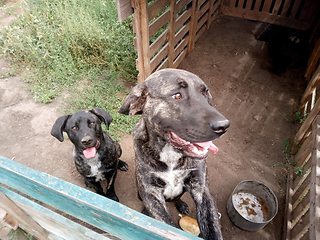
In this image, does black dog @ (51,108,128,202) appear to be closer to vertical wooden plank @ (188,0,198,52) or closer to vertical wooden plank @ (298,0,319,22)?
vertical wooden plank @ (188,0,198,52)

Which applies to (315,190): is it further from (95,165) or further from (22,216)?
(22,216)

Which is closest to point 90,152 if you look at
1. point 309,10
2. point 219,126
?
point 219,126

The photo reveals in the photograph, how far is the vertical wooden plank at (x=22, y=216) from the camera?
1.96 metres

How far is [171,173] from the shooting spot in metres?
2.13

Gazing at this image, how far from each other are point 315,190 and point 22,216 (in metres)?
3.31

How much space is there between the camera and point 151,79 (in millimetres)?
1925

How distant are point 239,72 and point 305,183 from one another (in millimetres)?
3766

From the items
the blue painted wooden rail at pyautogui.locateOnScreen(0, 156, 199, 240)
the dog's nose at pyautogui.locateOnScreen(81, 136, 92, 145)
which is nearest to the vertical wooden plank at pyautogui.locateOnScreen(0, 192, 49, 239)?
the blue painted wooden rail at pyautogui.locateOnScreen(0, 156, 199, 240)

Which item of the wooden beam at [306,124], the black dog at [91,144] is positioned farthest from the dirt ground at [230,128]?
the black dog at [91,144]

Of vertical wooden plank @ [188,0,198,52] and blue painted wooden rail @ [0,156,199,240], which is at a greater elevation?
blue painted wooden rail @ [0,156,199,240]

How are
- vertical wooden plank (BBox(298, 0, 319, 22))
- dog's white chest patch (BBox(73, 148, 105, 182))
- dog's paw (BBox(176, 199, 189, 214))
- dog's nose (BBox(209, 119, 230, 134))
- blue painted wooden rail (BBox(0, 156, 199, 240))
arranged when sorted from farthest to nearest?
vertical wooden plank (BBox(298, 0, 319, 22)), dog's paw (BBox(176, 199, 189, 214)), dog's white chest patch (BBox(73, 148, 105, 182)), dog's nose (BBox(209, 119, 230, 134)), blue painted wooden rail (BBox(0, 156, 199, 240))

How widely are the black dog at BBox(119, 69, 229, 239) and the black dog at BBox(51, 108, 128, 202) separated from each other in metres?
0.77

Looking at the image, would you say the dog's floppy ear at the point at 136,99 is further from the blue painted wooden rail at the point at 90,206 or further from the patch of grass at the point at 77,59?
the patch of grass at the point at 77,59

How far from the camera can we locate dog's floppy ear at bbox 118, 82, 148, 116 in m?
1.96
